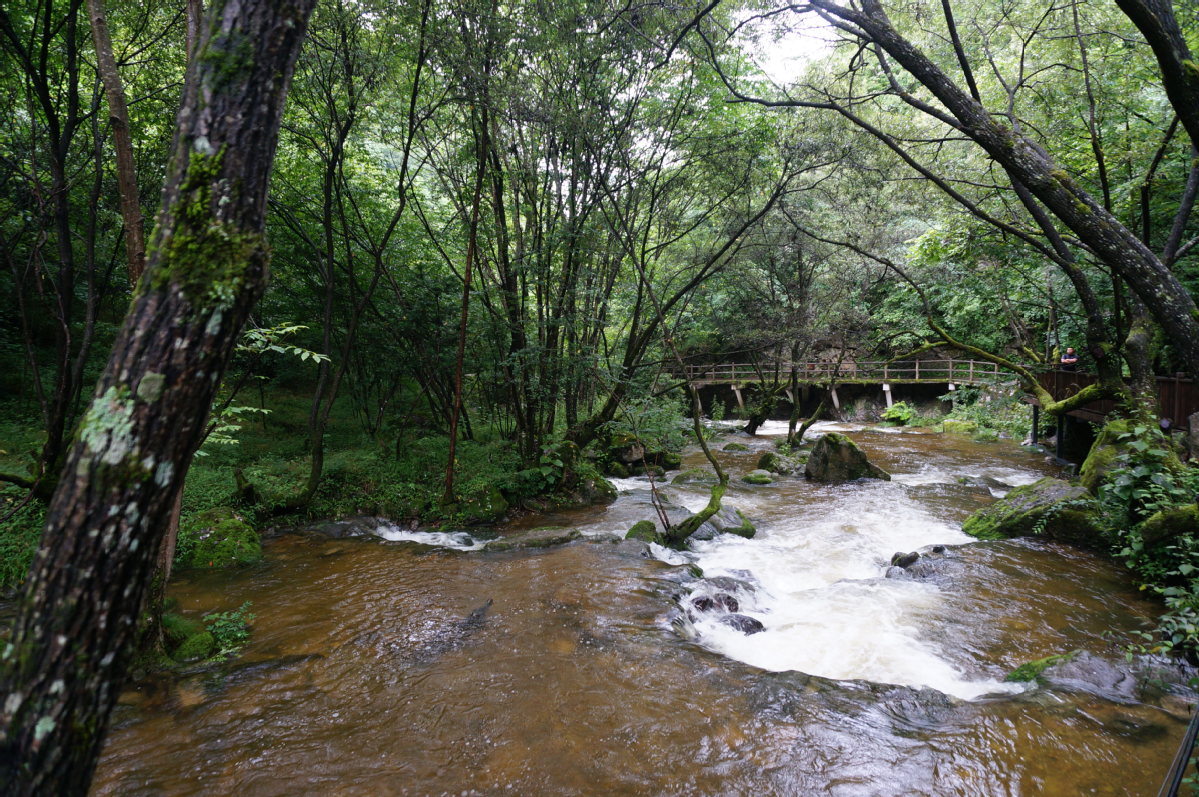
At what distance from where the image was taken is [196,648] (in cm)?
429

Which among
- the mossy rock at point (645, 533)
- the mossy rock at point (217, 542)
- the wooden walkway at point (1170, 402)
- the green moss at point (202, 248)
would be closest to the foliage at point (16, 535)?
the mossy rock at point (217, 542)

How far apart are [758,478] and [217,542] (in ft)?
33.1

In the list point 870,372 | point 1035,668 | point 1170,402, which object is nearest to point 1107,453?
point 1170,402

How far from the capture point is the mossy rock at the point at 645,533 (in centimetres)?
769

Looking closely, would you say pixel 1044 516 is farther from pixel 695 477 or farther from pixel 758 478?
pixel 695 477

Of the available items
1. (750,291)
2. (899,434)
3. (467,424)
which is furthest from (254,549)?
(899,434)

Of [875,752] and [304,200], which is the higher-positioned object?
[304,200]

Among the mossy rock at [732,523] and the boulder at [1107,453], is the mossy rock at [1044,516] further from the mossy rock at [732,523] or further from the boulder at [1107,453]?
the mossy rock at [732,523]

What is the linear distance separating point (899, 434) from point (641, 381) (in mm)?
13613

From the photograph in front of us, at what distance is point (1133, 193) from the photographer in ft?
29.0

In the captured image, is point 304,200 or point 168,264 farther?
point 304,200

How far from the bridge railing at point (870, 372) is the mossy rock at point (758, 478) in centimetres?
958

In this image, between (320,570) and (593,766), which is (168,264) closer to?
(593,766)

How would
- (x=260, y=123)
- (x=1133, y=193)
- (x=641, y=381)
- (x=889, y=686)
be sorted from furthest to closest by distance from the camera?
(x=641, y=381), (x=1133, y=193), (x=889, y=686), (x=260, y=123)
